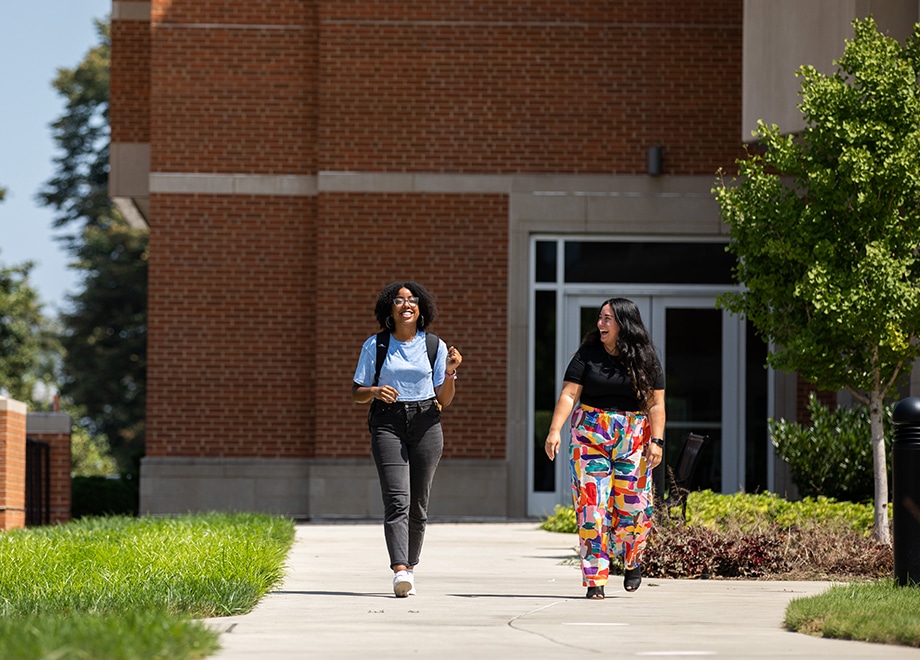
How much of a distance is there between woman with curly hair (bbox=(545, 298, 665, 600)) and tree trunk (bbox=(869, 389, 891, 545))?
12.4 feet

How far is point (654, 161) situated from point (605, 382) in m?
10.5

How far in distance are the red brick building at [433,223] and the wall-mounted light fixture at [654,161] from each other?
3 cm

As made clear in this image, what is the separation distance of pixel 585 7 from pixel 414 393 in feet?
36.7

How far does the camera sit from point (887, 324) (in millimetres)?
12148

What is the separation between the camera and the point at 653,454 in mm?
8898

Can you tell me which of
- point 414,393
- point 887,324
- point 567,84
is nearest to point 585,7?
point 567,84

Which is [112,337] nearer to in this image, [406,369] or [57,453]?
[57,453]

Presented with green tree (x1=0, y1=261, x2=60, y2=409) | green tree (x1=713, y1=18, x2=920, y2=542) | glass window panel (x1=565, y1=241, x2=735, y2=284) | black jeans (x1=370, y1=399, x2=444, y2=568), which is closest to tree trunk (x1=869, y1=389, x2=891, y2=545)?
green tree (x1=713, y1=18, x2=920, y2=542)

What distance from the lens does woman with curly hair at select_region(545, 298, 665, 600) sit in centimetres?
888

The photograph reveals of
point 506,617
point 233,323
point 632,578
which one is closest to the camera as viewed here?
point 506,617

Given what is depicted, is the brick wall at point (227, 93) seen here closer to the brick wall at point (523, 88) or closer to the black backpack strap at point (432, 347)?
the brick wall at point (523, 88)

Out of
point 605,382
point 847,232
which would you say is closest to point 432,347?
point 605,382

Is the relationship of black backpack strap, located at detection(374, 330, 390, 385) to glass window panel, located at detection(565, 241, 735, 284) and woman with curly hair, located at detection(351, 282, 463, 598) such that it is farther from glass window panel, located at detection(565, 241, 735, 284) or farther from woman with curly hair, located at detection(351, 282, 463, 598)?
glass window panel, located at detection(565, 241, 735, 284)

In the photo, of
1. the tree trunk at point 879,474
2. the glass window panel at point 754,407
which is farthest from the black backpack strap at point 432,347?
the glass window panel at point 754,407
